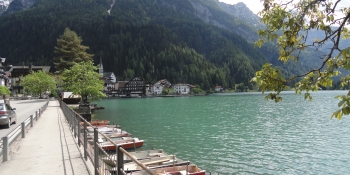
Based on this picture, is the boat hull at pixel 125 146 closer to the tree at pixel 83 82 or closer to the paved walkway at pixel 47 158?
the paved walkway at pixel 47 158

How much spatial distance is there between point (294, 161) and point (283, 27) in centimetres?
1928

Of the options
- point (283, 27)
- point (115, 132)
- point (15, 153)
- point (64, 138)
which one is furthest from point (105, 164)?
point (115, 132)

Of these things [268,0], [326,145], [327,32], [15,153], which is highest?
[268,0]

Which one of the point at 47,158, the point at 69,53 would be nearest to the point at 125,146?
the point at 47,158

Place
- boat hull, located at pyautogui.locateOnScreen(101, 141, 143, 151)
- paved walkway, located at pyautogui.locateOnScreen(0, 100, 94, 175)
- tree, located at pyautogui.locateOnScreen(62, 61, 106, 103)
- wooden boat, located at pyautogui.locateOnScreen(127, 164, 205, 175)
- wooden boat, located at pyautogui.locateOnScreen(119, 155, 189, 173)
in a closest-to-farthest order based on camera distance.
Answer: paved walkway, located at pyautogui.locateOnScreen(0, 100, 94, 175)
wooden boat, located at pyautogui.locateOnScreen(127, 164, 205, 175)
wooden boat, located at pyautogui.locateOnScreen(119, 155, 189, 173)
boat hull, located at pyautogui.locateOnScreen(101, 141, 143, 151)
tree, located at pyautogui.locateOnScreen(62, 61, 106, 103)

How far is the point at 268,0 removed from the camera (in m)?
5.72

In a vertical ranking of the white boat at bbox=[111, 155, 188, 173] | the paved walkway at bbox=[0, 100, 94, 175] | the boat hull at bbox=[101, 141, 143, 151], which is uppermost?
the paved walkway at bbox=[0, 100, 94, 175]

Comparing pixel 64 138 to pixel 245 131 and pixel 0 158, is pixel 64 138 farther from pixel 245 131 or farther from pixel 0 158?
pixel 245 131

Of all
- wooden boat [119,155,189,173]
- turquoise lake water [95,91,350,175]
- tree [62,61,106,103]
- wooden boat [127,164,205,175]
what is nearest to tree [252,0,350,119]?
wooden boat [127,164,205,175]

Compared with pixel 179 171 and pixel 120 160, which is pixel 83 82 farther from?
pixel 120 160

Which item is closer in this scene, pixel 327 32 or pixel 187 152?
pixel 327 32

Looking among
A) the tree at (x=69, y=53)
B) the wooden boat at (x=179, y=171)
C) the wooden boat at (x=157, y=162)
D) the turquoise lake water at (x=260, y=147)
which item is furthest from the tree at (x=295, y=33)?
the tree at (x=69, y=53)

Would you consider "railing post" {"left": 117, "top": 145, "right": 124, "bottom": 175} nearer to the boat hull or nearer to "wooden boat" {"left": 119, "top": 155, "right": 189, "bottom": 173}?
"wooden boat" {"left": 119, "top": 155, "right": 189, "bottom": 173}

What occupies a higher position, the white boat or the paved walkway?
the paved walkway
